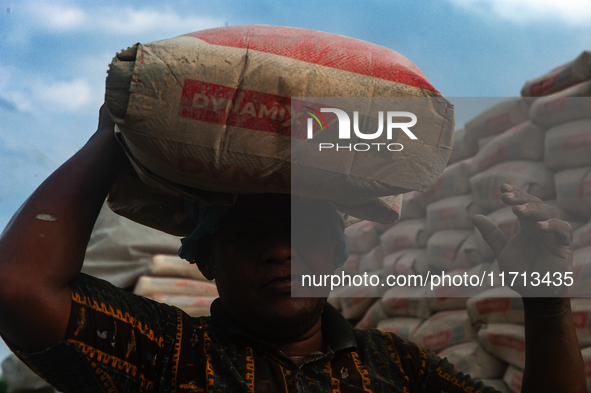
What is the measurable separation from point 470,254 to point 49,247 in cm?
174

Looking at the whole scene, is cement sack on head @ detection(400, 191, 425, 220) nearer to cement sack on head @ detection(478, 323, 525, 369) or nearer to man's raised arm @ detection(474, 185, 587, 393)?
cement sack on head @ detection(478, 323, 525, 369)

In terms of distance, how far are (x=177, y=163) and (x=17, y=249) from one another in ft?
0.86

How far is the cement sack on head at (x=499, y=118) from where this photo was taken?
221 centimetres

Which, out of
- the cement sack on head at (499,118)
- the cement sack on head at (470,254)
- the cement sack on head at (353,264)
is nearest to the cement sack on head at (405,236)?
the cement sack on head at (353,264)

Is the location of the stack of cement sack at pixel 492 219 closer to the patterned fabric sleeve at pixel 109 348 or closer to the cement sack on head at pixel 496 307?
the cement sack on head at pixel 496 307

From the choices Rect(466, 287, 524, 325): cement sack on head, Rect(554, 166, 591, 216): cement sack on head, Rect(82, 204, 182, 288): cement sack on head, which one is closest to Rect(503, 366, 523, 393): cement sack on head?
Rect(466, 287, 524, 325): cement sack on head

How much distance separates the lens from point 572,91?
191 cm

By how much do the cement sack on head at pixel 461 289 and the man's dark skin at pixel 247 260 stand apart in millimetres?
987

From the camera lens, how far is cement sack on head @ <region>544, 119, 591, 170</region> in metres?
1.84

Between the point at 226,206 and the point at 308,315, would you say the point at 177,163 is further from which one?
the point at 308,315

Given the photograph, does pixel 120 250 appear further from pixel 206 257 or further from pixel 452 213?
pixel 452 213

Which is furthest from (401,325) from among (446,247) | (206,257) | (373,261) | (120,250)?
(206,257)

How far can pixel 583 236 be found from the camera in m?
1.70

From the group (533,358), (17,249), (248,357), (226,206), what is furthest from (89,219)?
(533,358)
